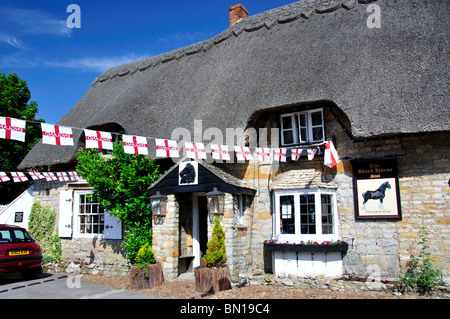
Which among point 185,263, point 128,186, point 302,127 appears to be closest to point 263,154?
point 302,127

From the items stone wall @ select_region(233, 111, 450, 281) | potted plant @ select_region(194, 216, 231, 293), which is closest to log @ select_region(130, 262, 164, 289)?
potted plant @ select_region(194, 216, 231, 293)

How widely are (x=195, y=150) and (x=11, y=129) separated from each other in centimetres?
393

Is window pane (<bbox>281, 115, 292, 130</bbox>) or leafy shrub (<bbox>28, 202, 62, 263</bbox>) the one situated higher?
window pane (<bbox>281, 115, 292, 130</bbox>)

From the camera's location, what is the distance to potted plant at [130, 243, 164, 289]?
9.18 m

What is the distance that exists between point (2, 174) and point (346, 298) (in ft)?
38.4

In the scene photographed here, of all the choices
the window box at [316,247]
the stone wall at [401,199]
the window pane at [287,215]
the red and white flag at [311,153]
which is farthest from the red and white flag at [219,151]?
the window box at [316,247]

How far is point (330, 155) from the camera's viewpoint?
28.9ft

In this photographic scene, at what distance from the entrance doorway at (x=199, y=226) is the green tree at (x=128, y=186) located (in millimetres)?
1305

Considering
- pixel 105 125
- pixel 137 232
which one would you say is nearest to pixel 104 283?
pixel 137 232

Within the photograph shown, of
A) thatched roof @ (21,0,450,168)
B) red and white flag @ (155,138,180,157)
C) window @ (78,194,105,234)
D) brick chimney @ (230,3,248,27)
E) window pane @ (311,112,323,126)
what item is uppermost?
brick chimney @ (230,3,248,27)

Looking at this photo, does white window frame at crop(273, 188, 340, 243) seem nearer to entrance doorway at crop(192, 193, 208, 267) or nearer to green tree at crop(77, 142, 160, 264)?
entrance doorway at crop(192, 193, 208, 267)

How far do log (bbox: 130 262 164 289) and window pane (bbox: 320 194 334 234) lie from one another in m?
4.40
